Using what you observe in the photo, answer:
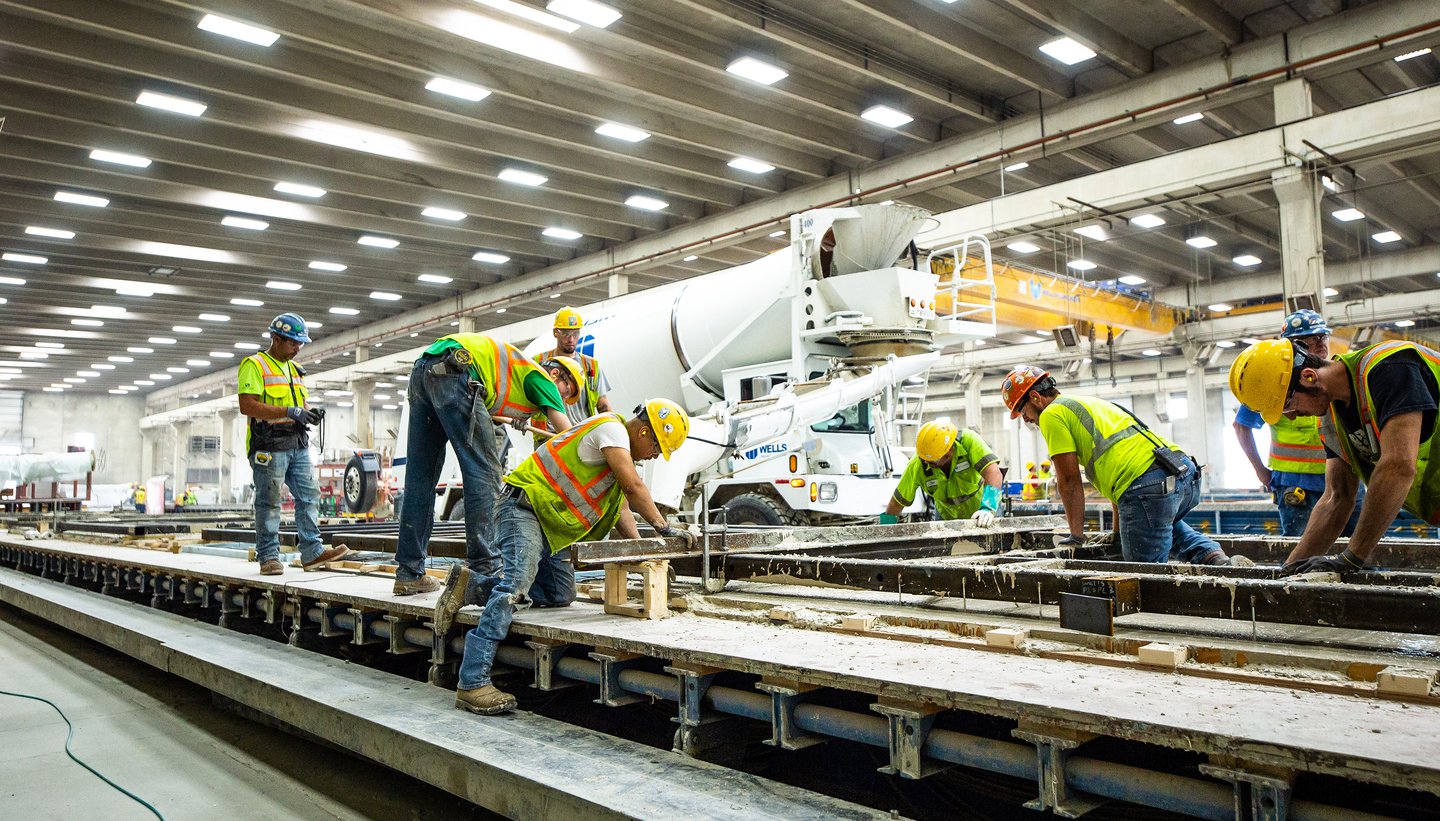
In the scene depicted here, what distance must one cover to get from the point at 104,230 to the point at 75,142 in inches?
179

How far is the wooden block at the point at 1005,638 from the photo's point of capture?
110 inches

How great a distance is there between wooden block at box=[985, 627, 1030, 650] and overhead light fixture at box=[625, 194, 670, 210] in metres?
12.0

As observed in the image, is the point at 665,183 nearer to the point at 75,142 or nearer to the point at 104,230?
the point at 75,142

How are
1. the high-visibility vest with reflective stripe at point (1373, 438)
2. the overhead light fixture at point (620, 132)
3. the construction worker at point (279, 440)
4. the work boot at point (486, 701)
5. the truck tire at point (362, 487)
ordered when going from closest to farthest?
the high-visibility vest with reflective stripe at point (1373, 438) → the work boot at point (486, 701) → the construction worker at point (279, 440) → the truck tire at point (362, 487) → the overhead light fixture at point (620, 132)

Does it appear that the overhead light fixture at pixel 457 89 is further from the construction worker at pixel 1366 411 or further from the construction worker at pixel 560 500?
the construction worker at pixel 1366 411

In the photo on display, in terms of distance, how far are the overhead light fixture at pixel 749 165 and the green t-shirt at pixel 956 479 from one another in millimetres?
7059

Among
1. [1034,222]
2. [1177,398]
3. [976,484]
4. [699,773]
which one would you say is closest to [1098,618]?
[699,773]

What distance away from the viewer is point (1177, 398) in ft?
93.2

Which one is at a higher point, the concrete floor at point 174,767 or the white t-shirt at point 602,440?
the white t-shirt at point 602,440

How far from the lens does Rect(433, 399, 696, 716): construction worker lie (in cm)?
354

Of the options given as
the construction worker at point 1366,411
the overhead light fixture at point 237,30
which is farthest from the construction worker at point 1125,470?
the overhead light fixture at point 237,30

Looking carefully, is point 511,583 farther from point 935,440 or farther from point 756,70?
point 756,70

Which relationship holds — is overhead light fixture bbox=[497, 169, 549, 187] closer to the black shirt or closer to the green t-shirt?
the green t-shirt

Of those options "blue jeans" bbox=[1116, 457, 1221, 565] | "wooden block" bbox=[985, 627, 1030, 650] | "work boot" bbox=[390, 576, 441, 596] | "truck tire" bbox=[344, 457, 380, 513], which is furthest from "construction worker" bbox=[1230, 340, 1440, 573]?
"truck tire" bbox=[344, 457, 380, 513]
